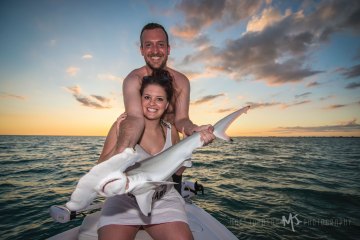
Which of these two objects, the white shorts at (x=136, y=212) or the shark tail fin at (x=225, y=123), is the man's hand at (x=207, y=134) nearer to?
the shark tail fin at (x=225, y=123)

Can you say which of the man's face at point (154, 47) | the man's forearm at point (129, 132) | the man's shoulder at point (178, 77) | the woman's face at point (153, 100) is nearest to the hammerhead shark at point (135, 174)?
the man's forearm at point (129, 132)

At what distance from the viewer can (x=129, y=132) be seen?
3.24 m

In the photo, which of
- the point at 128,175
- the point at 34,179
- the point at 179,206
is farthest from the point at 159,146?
→ the point at 34,179

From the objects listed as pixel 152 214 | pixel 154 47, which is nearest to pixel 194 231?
pixel 152 214

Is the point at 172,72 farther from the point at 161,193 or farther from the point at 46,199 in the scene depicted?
the point at 46,199

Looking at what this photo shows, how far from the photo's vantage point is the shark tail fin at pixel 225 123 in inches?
121

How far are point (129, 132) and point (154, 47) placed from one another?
2.13m

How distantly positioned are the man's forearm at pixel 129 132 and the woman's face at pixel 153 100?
0.29 m

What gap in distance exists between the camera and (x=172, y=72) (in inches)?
186

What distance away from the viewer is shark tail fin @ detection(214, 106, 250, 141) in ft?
10.1

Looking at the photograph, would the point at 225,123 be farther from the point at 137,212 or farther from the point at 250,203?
the point at 250,203

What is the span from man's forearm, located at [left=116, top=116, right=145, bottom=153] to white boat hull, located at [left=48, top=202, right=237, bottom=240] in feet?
4.43

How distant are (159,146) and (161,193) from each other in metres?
0.85

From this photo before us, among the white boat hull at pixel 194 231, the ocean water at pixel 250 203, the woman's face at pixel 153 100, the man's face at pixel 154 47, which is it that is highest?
the man's face at pixel 154 47
